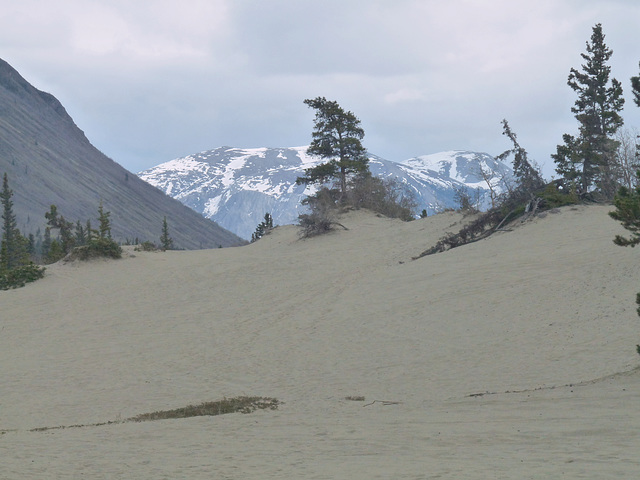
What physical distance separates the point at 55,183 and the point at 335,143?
138155 millimetres

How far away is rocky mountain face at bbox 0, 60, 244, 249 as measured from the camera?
15175 cm

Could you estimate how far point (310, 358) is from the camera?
15750 mm

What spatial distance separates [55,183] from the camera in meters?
165

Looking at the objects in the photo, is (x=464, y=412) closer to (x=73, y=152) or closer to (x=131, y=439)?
(x=131, y=439)

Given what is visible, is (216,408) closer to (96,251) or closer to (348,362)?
(348,362)

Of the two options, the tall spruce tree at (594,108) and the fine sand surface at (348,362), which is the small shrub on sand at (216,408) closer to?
the fine sand surface at (348,362)

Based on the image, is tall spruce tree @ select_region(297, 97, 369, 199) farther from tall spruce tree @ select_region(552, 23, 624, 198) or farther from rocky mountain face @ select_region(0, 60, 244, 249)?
rocky mountain face @ select_region(0, 60, 244, 249)

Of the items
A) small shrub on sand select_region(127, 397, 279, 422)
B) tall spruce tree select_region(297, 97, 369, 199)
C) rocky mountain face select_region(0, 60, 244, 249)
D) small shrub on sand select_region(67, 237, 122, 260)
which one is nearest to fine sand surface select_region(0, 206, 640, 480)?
small shrub on sand select_region(127, 397, 279, 422)

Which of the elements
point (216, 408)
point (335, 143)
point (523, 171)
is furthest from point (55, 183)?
point (216, 408)

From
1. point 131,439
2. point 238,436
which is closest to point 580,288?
point 238,436

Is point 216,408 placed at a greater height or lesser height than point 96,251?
lesser

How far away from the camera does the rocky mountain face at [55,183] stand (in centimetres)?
15175

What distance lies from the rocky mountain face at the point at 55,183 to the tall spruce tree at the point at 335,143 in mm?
107802

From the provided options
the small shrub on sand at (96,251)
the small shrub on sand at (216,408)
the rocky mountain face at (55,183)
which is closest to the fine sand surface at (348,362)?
the small shrub on sand at (216,408)
